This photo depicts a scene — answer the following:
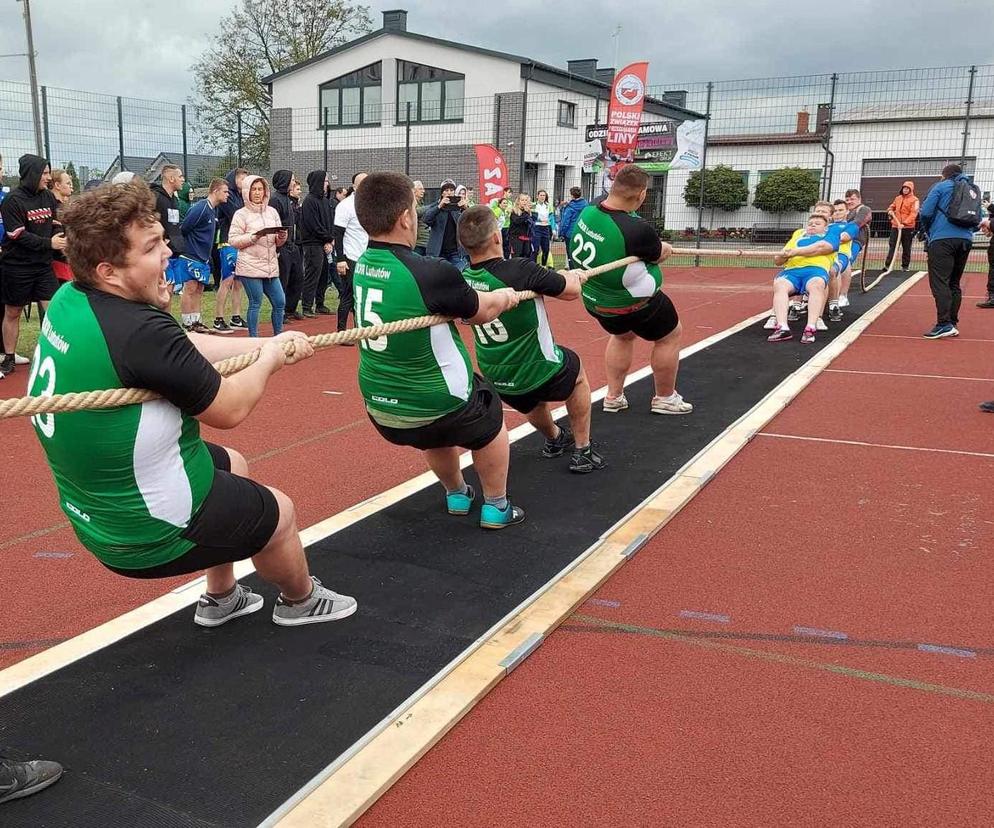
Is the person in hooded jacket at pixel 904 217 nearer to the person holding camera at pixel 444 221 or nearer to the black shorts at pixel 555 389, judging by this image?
the person holding camera at pixel 444 221

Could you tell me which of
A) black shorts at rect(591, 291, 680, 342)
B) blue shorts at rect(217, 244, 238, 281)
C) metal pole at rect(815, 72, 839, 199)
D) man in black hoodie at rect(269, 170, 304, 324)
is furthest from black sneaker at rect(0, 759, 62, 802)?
metal pole at rect(815, 72, 839, 199)

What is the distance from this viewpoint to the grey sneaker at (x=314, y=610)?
10.8ft

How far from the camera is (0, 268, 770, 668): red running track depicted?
3.51 m

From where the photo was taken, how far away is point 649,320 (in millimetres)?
6406

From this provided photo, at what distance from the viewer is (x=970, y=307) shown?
13656 millimetres

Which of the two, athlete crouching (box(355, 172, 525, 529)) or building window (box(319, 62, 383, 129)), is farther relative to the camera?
building window (box(319, 62, 383, 129))

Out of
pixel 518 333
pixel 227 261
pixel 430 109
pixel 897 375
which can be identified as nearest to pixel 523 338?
pixel 518 333

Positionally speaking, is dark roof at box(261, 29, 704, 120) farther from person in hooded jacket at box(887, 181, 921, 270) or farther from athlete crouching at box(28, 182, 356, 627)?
athlete crouching at box(28, 182, 356, 627)

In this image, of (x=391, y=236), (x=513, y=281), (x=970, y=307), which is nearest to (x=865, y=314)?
(x=970, y=307)

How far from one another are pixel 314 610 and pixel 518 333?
205 cm

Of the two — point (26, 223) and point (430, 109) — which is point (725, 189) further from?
point (26, 223)

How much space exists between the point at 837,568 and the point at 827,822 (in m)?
1.79

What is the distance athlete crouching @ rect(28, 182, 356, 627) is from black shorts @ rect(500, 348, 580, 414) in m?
2.30

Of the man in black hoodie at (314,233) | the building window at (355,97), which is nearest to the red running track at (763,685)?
the man in black hoodie at (314,233)
